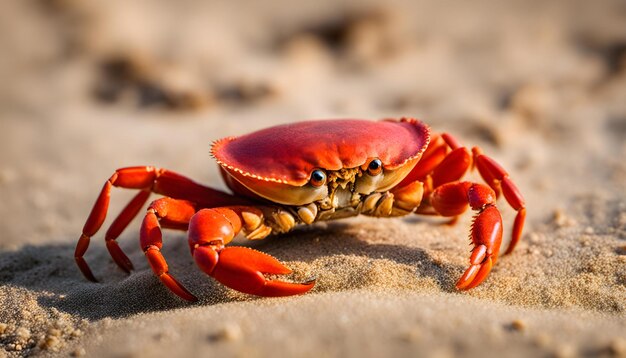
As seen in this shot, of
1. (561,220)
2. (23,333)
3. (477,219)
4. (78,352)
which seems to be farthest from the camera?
(561,220)

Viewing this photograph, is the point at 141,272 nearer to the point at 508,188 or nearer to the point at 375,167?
the point at 375,167

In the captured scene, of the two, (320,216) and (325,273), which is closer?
(325,273)

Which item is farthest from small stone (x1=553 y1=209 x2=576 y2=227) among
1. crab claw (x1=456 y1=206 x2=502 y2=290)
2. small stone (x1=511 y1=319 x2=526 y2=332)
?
small stone (x1=511 y1=319 x2=526 y2=332)

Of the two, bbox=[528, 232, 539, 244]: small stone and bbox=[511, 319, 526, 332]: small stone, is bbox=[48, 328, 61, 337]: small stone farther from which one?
bbox=[528, 232, 539, 244]: small stone

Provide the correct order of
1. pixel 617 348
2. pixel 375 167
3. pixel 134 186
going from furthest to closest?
pixel 134 186 → pixel 375 167 → pixel 617 348

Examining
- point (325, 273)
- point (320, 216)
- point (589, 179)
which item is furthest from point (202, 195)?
point (589, 179)

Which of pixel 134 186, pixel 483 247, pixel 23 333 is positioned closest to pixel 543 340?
pixel 483 247

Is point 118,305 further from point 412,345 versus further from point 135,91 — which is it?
point 135,91
